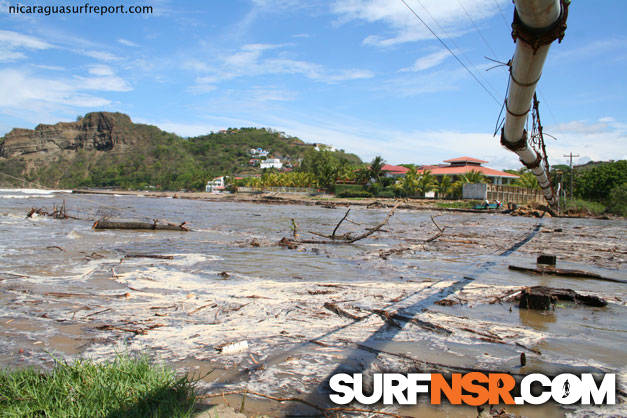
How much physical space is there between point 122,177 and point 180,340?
166m

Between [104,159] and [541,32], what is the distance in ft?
644

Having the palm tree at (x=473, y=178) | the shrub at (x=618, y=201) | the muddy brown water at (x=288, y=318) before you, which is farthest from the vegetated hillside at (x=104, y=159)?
the muddy brown water at (x=288, y=318)

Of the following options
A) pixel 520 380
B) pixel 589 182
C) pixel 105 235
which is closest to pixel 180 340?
pixel 520 380

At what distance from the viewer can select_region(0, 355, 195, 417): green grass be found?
2.62 m

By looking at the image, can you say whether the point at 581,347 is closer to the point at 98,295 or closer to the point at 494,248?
the point at 98,295

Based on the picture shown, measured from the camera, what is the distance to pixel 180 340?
4668 mm

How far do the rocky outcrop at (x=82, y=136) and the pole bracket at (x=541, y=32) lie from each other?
193937 millimetres

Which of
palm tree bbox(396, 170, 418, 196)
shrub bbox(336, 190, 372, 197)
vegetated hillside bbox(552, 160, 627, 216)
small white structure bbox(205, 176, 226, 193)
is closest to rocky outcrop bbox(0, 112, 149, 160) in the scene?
small white structure bbox(205, 176, 226, 193)

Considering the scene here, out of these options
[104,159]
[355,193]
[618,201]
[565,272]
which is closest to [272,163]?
[104,159]

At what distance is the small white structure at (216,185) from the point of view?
403 ft

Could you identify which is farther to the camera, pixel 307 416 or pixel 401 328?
A: pixel 401 328

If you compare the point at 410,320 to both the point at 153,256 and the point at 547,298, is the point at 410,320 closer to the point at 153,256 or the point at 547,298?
the point at 547,298

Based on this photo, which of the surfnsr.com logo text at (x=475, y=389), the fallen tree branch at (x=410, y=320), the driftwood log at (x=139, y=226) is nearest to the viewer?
the surfnsr.com logo text at (x=475, y=389)

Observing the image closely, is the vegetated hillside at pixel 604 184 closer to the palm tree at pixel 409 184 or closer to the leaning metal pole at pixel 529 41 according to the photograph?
the palm tree at pixel 409 184
